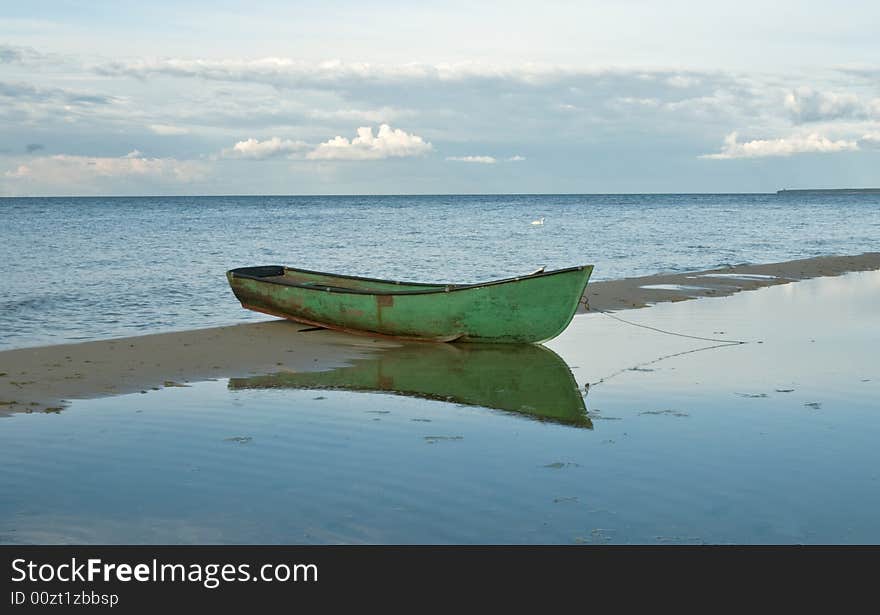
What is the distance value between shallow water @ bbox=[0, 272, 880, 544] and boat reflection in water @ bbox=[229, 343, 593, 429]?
2.5 inches

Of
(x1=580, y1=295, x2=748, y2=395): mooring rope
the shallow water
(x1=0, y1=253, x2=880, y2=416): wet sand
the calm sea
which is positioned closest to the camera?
the shallow water

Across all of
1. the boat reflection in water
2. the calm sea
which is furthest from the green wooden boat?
the calm sea

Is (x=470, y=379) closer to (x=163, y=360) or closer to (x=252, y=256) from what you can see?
(x=163, y=360)

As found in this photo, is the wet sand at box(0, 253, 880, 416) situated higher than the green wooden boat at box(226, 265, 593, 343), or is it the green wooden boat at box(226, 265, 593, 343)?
the green wooden boat at box(226, 265, 593, 343)

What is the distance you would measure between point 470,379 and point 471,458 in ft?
13.3

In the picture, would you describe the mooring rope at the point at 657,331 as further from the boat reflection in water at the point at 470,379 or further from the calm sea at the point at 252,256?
the calm sea at the point at 252,256

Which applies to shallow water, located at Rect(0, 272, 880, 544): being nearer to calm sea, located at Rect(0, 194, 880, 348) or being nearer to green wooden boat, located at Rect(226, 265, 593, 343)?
green wooden boat, located at Rect(226, 265, 593, 343)

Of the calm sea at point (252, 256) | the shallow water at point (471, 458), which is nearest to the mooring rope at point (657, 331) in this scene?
the shallow water at point (471, 458)

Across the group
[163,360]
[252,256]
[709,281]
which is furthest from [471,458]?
[252,256]

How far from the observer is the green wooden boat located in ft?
48.1

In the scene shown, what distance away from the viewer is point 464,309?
14945 mm
